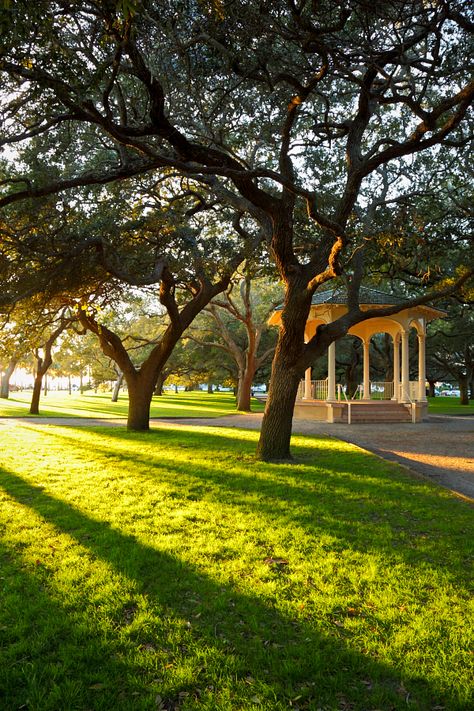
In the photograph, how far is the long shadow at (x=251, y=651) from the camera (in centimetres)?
263

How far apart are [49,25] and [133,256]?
772cm

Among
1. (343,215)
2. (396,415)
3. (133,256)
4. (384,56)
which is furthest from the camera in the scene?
(396,415)

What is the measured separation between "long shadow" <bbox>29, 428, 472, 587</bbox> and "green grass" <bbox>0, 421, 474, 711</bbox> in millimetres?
36

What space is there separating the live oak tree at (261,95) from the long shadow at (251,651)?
172 inches

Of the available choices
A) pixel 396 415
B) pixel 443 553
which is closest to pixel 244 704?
pixel 443 553

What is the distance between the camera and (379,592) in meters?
3.86

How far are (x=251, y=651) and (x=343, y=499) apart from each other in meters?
4.05

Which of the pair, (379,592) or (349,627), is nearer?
(349,627)

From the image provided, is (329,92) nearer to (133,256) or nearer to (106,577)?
(133,256)

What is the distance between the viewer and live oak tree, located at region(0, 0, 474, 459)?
599cm


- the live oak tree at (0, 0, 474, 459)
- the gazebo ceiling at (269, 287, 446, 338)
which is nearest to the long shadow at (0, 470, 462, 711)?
the live oak tree at (0, 0, 474, 459)

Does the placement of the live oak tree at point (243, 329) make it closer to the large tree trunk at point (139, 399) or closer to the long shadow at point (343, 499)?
the large tree trunk at point (139, 399)

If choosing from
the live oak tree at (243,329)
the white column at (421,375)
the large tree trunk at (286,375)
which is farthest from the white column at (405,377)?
the large tree trunk at (286,375)

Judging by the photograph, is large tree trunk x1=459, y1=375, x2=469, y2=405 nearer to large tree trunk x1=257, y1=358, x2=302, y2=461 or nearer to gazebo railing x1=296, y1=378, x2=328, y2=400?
gazebo railing x1=296, y1=378, x2=328, y2=400
